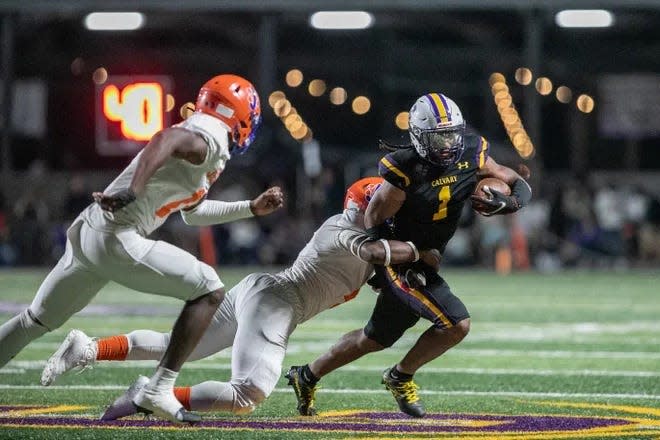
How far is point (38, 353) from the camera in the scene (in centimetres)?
922

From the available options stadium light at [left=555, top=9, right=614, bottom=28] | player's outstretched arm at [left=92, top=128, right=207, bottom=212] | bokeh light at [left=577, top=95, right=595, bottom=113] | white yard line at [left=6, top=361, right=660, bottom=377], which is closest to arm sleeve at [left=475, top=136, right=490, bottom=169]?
player's outstretched arm at [left=92, top=128, right=207, bottom=212]

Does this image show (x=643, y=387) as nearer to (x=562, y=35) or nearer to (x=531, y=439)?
(x=531, y=439)

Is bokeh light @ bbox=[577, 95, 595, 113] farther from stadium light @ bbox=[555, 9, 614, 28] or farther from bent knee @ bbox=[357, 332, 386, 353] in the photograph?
bent knee @ bbox=[357, 332, 386, 353]

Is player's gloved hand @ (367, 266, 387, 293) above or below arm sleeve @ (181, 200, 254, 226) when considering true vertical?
below

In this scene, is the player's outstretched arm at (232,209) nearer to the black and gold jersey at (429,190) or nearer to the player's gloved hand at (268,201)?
the player's gloved hand at (268,201)

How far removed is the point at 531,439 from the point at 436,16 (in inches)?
972

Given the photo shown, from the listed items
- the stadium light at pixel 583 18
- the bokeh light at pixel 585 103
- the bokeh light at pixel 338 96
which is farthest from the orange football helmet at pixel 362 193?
the bokeh light at pixel 338 96

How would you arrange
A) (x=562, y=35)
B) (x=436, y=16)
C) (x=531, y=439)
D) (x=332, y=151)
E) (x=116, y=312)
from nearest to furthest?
(x=531, y=439)
(x=116, y=312)
(x=332, y=151)
(x=436, y=16)
(x=562, y=35)

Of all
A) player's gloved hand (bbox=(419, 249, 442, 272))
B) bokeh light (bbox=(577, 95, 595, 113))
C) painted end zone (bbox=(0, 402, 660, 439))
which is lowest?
painted end zone (bbox=(0, 402, 660, 439))

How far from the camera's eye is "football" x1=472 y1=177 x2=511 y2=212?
6.11m

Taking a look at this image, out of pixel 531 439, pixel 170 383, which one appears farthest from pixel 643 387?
pixel 170 383

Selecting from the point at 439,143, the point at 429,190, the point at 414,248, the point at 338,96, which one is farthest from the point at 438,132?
the point at 338,96

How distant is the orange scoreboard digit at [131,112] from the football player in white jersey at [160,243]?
42.1 feet

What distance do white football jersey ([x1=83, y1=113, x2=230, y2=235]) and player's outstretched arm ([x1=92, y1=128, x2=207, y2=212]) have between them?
0.07 metres
